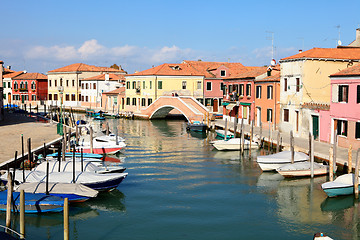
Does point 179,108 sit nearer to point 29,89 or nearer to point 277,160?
point 277,160

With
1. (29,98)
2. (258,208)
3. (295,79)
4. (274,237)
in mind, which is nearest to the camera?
(274,237)

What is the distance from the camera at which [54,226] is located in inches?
635

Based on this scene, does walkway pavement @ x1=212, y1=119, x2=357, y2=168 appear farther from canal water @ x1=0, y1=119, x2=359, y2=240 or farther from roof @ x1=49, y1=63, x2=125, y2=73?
roof @ x1=49, y1=63, x2=125, y2=73

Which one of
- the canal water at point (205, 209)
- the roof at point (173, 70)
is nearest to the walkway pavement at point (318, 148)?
the canal water at point (205, 209)

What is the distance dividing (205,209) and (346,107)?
12818 millimetres

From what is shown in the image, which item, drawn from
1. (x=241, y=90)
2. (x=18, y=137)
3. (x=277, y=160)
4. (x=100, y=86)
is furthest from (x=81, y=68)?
(x=277, y=160)

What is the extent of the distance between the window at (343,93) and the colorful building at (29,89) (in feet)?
211

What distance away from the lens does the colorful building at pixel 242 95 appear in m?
42.7

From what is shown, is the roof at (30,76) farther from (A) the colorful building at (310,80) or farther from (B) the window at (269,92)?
(A) the colorful building at (310,80)

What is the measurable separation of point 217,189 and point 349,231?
6.91 m

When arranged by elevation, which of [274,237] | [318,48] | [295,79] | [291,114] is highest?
[318,48]

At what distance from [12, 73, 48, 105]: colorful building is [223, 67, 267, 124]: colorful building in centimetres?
4432

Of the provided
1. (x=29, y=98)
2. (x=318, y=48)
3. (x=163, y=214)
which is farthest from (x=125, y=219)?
(x=29, y=98)

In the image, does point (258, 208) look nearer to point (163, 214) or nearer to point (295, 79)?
point (163, 214)
